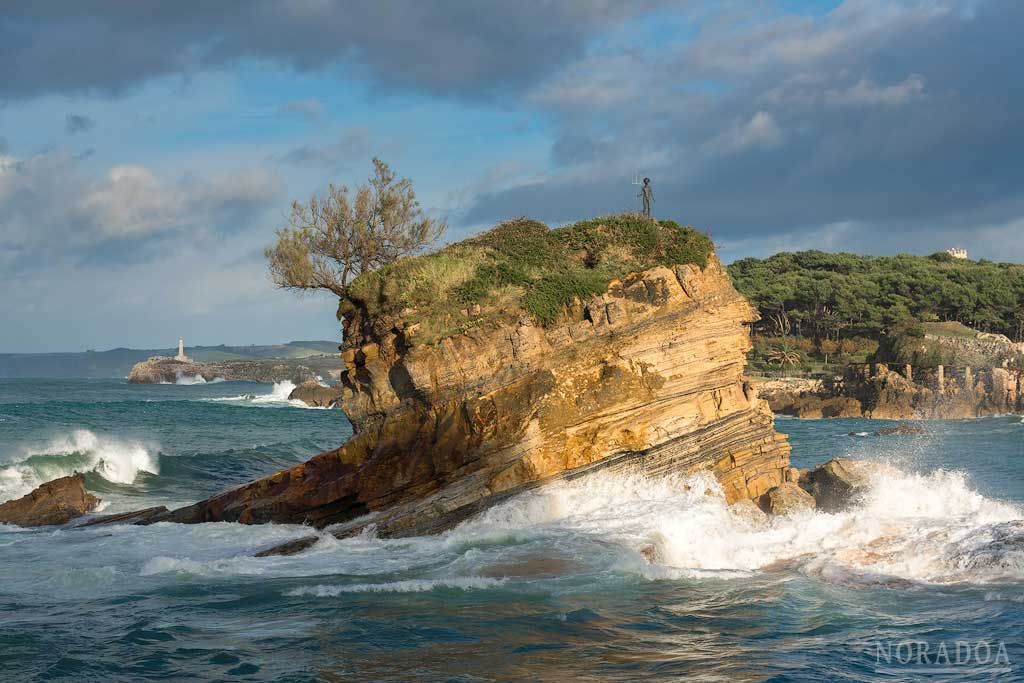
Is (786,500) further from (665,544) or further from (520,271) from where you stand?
(520,271)

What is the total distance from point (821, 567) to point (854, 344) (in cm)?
7687

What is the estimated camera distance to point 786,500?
59.5 feet

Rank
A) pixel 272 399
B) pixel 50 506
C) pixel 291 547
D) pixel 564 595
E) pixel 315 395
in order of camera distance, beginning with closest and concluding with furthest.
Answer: pixel 564 595 < pixel 291 547 < pixel 50 506 < pixel 315 395 < pixel 272 399

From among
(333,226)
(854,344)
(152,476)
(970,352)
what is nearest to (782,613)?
(333,226)

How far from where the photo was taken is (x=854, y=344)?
283 ft

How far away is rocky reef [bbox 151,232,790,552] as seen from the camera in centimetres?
1772

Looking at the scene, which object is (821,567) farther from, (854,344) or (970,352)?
(854,344)

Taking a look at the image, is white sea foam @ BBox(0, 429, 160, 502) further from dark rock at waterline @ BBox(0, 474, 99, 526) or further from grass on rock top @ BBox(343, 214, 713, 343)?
grass on rock top @ BBox(343, 214, 713, 343)

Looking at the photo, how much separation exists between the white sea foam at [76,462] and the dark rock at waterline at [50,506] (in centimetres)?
436

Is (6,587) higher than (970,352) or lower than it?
lower

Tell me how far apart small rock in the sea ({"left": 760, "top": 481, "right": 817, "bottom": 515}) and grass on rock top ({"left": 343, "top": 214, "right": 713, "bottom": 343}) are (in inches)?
195

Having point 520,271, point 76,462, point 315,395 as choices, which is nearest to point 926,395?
point 520,271

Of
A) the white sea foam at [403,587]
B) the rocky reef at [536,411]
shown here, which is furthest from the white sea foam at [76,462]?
the white sea foam at [403,587]

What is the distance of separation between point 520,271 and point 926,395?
47625mm
